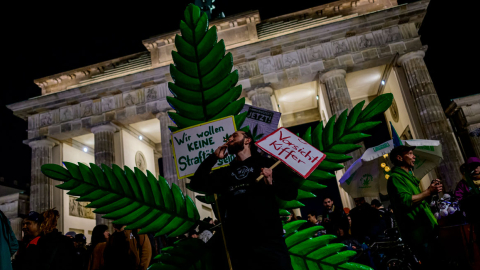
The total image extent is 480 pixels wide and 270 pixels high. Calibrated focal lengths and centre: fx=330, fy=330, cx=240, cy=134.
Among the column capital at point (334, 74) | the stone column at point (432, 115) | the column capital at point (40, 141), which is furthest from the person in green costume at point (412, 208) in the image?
the column capital at point (40, 141)

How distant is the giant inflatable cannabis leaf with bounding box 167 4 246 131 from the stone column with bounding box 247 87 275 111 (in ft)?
50.9

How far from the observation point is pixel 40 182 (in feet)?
61.8

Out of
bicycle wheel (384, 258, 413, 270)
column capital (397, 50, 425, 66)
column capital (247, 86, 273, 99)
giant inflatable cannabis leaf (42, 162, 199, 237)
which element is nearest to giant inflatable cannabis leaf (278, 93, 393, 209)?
giant inflatable cannabis leaf (42, 162, 199, 237)

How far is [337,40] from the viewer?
17.8 m

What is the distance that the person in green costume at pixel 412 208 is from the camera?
3.46m

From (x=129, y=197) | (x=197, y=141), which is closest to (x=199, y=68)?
(x=197, y=141)

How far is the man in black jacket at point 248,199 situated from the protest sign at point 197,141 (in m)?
0.05

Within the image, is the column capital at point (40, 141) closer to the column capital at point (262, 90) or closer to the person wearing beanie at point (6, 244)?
the column capital at point (262, 90)

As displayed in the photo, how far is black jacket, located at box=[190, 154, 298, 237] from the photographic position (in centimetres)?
165

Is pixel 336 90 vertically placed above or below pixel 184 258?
above

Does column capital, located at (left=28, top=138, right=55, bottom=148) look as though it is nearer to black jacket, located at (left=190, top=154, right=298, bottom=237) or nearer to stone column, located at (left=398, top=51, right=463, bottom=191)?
stone column, located at (left=398, top=51, right=463, bottom=191)

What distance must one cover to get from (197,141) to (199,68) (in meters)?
0.40

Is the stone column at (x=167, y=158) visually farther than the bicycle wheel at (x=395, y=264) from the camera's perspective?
Yes

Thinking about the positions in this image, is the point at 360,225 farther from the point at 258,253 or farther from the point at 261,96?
the point at 261,96
